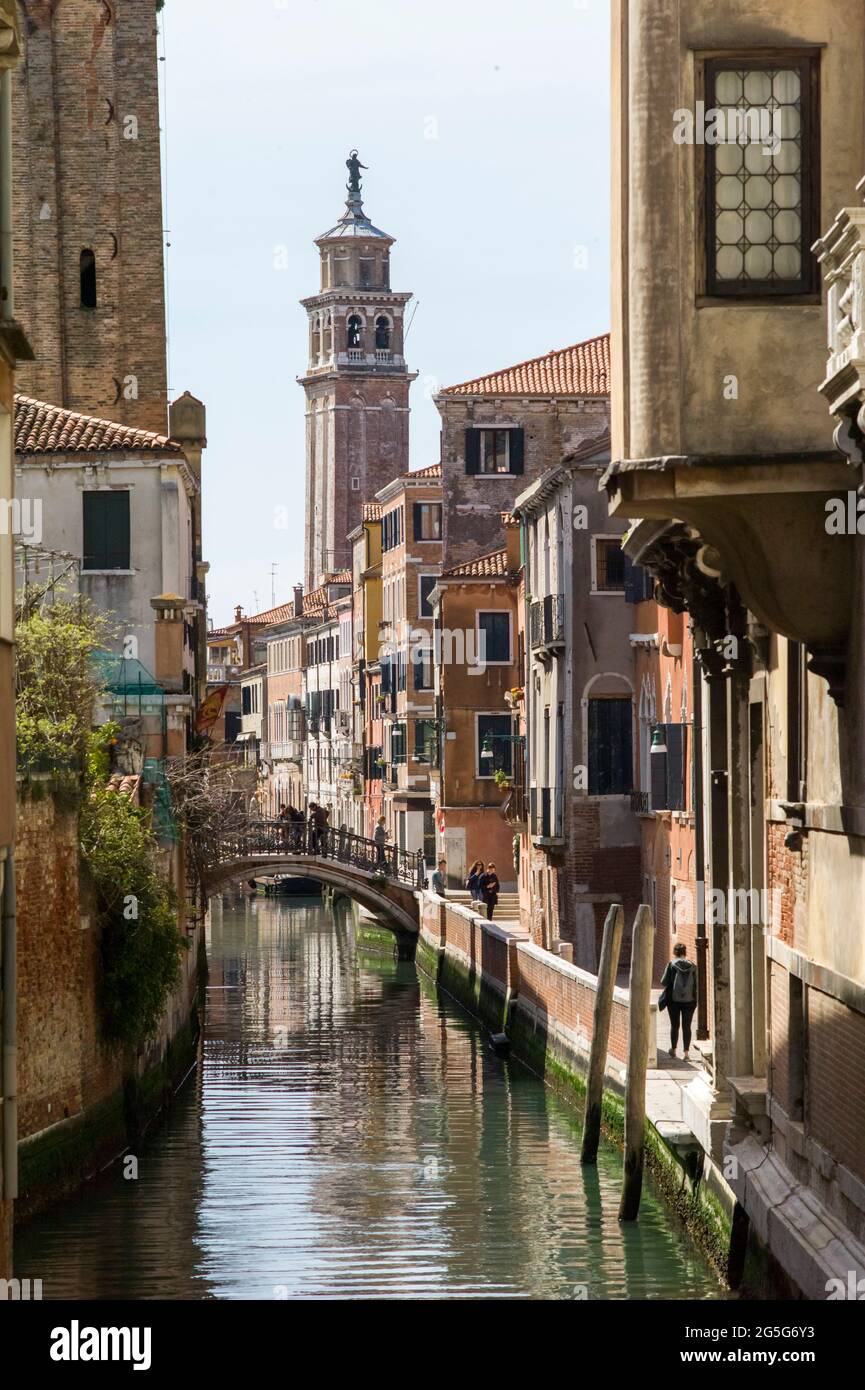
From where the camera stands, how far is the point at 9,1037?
33.5 ft

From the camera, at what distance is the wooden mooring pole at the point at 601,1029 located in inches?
774

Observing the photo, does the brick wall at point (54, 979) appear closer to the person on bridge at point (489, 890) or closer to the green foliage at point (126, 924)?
the green foliage at point (126, 924)

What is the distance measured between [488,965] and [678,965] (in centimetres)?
1214

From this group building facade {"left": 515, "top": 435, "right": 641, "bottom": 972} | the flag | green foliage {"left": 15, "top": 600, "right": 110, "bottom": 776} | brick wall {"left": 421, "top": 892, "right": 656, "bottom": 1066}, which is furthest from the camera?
the flag

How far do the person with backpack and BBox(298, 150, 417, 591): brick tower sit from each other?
6766 centimetres

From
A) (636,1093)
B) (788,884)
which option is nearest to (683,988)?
(636,1093)

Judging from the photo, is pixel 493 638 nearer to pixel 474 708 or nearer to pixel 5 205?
pixel 474 708

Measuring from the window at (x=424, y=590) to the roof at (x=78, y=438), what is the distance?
24.0m

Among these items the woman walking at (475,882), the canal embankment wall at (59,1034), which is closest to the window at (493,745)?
the woman walking at (475,882)

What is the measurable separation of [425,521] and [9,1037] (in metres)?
43.8

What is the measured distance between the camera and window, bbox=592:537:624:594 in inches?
1203

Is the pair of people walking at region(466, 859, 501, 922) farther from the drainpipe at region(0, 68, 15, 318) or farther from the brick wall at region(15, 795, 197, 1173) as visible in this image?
the drainpipe at region(0, 68, 15, 318)

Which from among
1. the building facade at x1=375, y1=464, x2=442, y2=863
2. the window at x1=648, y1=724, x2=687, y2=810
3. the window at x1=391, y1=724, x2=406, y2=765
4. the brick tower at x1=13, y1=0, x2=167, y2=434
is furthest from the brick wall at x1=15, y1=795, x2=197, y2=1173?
the window at x1=391, y1=724, x2=406, y2=765
